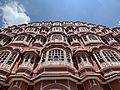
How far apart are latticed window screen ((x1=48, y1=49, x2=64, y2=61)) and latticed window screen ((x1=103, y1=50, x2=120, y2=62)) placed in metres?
4.54

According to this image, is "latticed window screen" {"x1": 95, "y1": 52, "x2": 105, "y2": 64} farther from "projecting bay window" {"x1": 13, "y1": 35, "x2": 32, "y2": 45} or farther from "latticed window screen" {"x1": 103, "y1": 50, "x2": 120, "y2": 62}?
"projecting bay window" {"x1": 13, "y1": 35, "x2": 32, "y2": 45}

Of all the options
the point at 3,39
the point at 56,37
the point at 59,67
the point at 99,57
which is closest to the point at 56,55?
the point at 59,67

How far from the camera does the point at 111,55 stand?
1789 centimetres

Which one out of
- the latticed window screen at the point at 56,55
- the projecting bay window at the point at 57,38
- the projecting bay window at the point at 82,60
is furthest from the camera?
the projecting bay window at the point at 57,38

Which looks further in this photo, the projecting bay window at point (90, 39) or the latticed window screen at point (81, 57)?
the projecting bay window at point (90, 39)

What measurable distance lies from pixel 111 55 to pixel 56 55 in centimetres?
567

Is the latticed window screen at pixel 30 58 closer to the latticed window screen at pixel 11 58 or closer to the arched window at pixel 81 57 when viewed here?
the latticed window screen at pixel 11 58

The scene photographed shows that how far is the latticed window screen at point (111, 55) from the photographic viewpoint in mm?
17144

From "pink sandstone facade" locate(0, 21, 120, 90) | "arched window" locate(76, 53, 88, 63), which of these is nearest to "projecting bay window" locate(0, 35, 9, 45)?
"pink sandstone facade" locate(0, 21, 120, 90)

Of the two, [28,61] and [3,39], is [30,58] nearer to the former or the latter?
[28,61]

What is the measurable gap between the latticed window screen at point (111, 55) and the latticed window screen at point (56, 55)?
4544mm

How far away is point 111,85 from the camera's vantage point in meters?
14.1

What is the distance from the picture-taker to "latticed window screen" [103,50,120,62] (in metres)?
17.1

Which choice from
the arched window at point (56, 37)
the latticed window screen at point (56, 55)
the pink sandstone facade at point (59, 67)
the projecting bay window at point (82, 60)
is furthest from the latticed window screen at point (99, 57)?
the arched window at point (56, 37)
